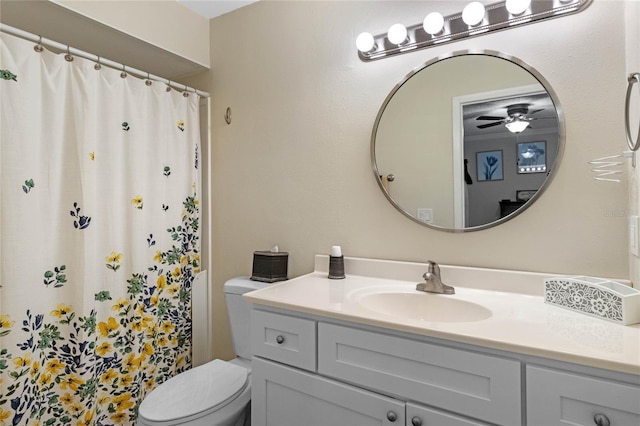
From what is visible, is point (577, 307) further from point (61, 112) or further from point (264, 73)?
point (61, 112)

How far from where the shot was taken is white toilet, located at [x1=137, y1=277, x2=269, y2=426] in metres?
1.33

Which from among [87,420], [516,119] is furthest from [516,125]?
[87,420]

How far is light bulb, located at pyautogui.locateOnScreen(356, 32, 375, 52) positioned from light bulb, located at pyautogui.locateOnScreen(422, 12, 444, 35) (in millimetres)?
243

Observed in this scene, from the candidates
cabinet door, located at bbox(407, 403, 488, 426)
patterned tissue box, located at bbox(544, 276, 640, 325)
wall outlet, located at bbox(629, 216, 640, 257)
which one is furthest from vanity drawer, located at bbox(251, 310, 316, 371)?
wall outlet, located at bbox(629, 216, 640, 257)

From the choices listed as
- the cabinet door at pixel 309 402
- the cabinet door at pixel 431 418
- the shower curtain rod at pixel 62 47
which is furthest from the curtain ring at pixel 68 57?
the cabinet door at pixel 431 418

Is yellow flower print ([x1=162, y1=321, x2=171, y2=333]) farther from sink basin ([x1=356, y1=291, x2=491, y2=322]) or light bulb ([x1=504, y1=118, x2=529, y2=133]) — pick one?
light bulb ([x1=504, y1=118, x2=529, y2=133])

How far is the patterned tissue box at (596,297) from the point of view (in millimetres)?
957

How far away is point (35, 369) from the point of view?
4.66 ft

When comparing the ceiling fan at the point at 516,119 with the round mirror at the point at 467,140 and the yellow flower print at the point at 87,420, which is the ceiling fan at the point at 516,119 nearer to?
the round mirror at the point at 467,140

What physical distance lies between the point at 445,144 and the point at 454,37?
0.45 metres

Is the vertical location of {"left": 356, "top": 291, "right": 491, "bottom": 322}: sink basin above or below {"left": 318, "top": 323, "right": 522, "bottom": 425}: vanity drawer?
above

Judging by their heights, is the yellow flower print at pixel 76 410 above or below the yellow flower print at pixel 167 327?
below

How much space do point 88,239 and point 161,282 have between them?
17.9 inches

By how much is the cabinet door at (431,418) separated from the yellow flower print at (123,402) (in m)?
1.46
